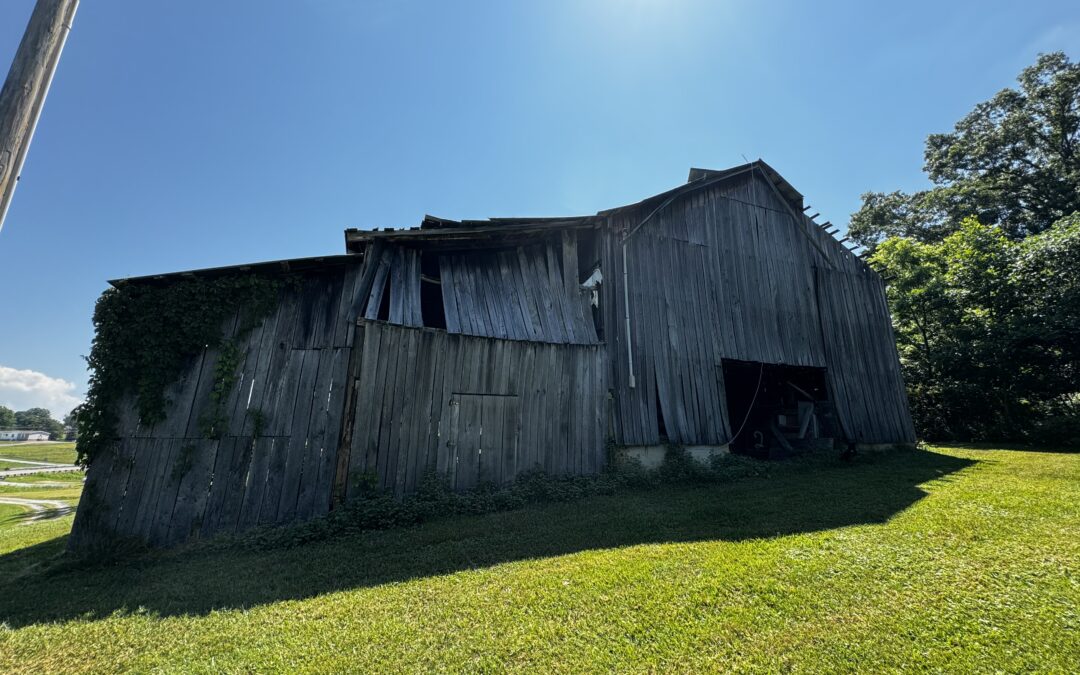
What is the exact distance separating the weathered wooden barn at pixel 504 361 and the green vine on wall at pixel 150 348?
223 millimetres

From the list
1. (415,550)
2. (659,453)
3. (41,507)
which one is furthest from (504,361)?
(41,507)

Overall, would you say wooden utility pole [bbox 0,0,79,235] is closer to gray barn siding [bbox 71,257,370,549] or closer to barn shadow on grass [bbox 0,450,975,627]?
barn shadow on grass [bbox 0,450,975,627]

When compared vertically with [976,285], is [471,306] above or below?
below

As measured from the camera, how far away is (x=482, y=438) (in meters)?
8.84

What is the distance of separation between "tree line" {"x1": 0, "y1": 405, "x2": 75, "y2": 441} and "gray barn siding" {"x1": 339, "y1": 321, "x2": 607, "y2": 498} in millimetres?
143151

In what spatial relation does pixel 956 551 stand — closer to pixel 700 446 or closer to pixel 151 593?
pixel 700 446

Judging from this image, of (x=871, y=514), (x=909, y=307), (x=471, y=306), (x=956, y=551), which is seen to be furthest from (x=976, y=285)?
(x=471, y=306)

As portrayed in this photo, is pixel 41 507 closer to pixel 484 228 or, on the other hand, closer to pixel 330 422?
pixel 330 422

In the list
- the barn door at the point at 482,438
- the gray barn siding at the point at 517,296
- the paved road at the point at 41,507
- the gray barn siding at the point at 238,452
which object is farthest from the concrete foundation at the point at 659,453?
the paved road at the point at 41,507

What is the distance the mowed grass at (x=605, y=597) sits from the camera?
3434mm

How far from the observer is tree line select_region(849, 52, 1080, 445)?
16.0 metres

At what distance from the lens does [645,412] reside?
10.7m

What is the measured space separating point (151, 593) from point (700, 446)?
10.7 meters

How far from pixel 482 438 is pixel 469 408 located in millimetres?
677
